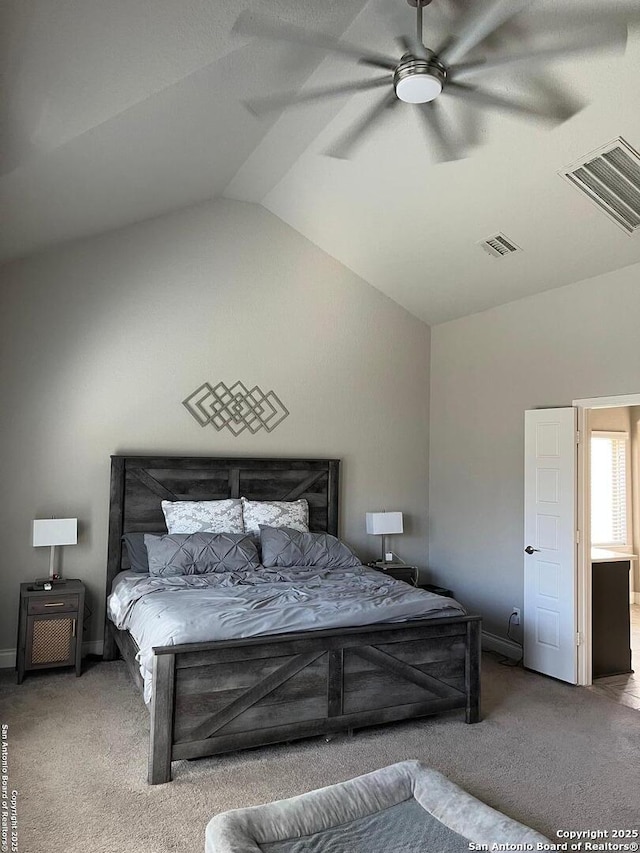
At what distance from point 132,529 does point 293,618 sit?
209cm

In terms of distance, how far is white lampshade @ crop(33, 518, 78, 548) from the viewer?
15.2 feet

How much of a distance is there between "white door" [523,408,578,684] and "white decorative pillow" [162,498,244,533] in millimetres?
2345

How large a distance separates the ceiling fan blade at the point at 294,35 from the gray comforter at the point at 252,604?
2761 mm

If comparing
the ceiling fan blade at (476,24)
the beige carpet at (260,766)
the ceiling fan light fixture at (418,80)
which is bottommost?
the beige carpet at (260,766)

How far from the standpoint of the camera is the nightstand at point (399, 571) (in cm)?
573

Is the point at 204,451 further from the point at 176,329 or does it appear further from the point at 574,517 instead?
the point at 574,517

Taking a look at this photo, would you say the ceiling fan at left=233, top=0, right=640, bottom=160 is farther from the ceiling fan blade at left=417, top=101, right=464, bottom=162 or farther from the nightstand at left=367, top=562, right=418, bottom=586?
the nightstand at left=367, top=562, right=418, bottom=586

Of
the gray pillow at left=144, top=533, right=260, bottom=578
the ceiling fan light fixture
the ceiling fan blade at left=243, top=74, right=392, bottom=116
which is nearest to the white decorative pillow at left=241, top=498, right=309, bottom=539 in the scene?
the gray pillow at left=144, top=533, right=260, bottom=578

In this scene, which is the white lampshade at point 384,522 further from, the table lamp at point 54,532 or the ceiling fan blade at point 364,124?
the ceiling fan blade at point 364,124

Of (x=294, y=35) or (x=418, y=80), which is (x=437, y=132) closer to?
(x=418, y=80)

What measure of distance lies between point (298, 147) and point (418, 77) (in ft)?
7.25

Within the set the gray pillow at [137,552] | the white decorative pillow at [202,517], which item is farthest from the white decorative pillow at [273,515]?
the gray pillow at [137,552]

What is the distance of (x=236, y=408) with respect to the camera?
18.6 ft

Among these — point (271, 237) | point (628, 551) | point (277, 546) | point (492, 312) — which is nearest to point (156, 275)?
point (271, 237)
